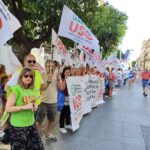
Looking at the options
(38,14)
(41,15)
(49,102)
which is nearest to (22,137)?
(49,102)

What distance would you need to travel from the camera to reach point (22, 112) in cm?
432

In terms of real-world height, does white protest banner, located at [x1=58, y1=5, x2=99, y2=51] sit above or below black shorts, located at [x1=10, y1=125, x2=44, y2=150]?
above

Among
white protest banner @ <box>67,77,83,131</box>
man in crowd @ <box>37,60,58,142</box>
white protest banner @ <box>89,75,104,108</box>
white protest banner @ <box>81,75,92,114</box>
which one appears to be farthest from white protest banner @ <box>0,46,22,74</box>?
white protest banner @ <box>89,75,104,108</box>

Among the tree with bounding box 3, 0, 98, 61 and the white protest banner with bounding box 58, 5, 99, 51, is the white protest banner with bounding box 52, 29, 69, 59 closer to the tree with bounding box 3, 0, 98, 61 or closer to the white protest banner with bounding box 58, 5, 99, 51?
the white protest banner with bounding box 58, 5, 99, 51

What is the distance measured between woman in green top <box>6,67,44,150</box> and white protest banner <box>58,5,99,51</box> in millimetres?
3008

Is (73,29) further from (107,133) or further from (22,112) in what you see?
(22,112)

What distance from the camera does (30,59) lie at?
19.2 feet

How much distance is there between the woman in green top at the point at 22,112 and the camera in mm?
4286

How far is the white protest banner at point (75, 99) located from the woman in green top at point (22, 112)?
11.6ft

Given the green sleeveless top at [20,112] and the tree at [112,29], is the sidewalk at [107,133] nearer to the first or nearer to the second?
the green sleeveless top at [20,112]

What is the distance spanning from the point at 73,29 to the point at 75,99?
172cm

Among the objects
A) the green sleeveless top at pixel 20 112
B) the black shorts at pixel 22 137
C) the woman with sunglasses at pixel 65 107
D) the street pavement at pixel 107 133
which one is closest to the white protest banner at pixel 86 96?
the street pavement at pixel 107 133

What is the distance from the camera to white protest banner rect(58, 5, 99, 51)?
7285mm

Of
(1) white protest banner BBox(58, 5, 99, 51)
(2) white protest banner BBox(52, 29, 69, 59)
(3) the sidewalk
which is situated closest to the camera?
(3) the sidewalk
